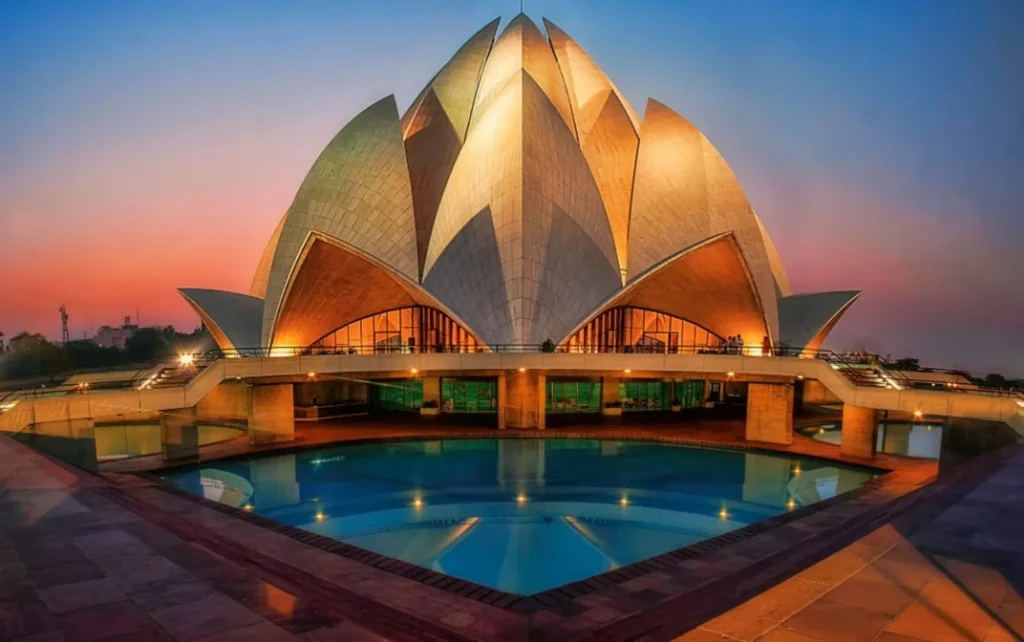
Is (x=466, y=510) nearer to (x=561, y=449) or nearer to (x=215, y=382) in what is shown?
(x=561, y=449)

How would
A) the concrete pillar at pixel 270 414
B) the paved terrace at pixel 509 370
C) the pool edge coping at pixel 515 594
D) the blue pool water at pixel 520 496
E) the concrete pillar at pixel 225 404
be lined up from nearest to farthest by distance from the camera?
the pool edge coping at pixel 515 594
the blue pool water at pixel 520 496
the paved terrace at pixel 509 370
the concrete pillar at pixel 270 414
the concrete pillar at pixel 225 404

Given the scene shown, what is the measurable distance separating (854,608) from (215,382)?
15.9 m

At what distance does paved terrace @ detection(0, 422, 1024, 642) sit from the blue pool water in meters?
1.79

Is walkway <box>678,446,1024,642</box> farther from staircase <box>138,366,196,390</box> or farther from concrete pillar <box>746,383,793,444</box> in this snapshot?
staircase <box>138,366,196,390</box>

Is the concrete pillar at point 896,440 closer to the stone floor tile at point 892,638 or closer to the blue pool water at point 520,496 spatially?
the blue pool water at point 520,496

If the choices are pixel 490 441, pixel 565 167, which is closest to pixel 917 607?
pixel 490 441

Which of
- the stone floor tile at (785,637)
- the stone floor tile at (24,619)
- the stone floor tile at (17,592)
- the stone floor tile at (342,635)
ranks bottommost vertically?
the stone floor tile at (342,635)

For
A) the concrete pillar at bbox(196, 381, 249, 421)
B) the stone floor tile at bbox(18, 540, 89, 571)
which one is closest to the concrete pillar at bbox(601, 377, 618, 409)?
the concrete pillar at bbox(196, 381, 249, 421)

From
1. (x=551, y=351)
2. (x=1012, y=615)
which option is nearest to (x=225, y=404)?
(x=551, y=351)

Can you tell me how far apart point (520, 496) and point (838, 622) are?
9030mm

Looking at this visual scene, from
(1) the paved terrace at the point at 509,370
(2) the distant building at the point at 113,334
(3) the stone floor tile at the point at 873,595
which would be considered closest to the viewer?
(3) the stone floor tile at the point at 873,595

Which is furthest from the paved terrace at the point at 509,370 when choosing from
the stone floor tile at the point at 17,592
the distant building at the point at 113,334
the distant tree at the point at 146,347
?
the distant building at the point at 113,334

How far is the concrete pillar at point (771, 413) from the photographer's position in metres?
18.1

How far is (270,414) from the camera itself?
57.8ft
